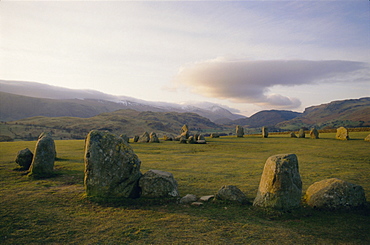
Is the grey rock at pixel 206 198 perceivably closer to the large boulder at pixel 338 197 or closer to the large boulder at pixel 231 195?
the large boulder at pixel 231 195

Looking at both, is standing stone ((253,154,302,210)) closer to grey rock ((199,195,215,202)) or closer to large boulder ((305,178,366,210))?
large boulder ((305,178,366,210))

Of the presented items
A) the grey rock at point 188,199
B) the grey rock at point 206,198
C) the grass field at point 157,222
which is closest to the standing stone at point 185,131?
the grass field at point 157,222

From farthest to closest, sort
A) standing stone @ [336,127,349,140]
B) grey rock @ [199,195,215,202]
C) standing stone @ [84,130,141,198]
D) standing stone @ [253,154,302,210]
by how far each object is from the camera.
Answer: standing stone @ [336,127,349,140]
standing stone @ [84,130,141,198]
grey rock @ [199,195,215,202]
standing stone @ [253,154,302,210]

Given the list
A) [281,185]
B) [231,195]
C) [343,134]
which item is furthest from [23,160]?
[343,134]

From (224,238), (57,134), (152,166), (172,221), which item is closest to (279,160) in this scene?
(224,238)

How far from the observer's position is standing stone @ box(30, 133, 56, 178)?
677 inches

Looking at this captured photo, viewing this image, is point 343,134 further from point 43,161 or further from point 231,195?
point 43,161

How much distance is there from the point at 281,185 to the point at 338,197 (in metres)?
2.71

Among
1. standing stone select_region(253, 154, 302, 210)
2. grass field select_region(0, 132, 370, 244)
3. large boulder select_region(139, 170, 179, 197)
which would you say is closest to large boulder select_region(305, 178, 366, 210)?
grass field select_region(0, 132, 370, 244)

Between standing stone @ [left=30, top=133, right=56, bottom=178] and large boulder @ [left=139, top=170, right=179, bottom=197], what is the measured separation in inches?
370

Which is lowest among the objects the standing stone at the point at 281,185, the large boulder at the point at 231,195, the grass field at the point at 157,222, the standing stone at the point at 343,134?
the grass field at the point at 157,222

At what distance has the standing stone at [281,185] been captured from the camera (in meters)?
10.3

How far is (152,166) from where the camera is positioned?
859 inches

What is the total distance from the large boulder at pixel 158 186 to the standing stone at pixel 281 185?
440 cm
